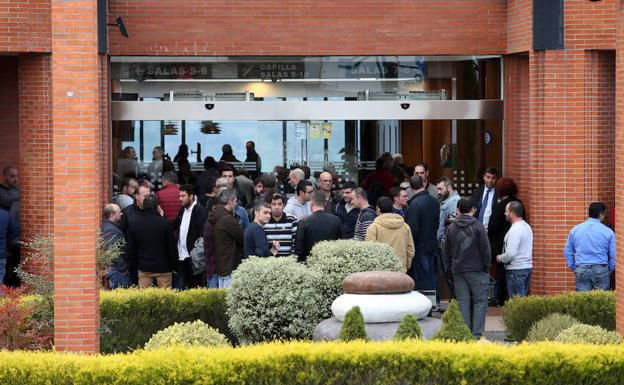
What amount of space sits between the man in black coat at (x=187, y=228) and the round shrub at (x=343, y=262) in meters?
2.87

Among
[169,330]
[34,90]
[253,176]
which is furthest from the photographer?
[253,176]

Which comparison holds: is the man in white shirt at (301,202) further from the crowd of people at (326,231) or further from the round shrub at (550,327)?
the round shrub at (550,327)

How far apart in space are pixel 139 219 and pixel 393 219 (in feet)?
10.1

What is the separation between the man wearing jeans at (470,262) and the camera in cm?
1491

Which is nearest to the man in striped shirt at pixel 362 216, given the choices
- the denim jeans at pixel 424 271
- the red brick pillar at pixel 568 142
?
the denim jeans at pixel 424 271

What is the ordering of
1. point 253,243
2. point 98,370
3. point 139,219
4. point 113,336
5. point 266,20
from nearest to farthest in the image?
1. point 98,370
2. point 113,336
3. point 253,243
4. point 139,219
5. point 266,20

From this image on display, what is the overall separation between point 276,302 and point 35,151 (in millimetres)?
5549

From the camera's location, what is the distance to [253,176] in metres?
19.9

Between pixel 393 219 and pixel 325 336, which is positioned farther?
pixel 393 219

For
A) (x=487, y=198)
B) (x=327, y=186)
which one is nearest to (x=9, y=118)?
(x=327, y=186)

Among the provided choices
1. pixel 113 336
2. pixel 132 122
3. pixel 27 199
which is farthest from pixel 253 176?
pixel 113 336

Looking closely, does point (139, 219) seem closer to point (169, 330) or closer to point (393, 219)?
point (393, 219)

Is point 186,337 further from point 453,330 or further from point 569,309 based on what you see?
point 569,309

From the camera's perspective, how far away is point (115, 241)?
15.5 meters
